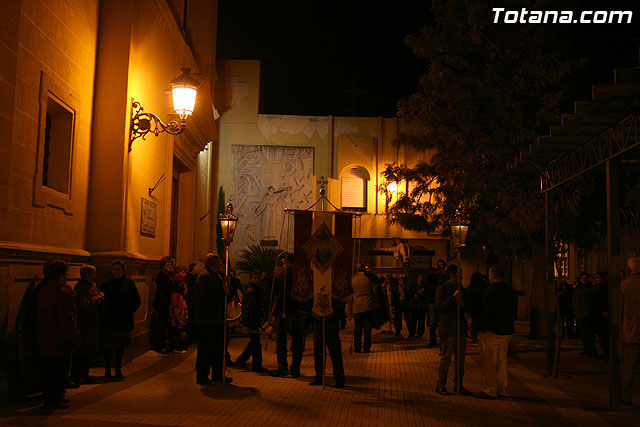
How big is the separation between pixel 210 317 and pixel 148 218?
4864 mm

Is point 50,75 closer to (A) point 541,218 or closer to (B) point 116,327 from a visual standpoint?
(B) point 116,327

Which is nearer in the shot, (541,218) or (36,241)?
(36,241)

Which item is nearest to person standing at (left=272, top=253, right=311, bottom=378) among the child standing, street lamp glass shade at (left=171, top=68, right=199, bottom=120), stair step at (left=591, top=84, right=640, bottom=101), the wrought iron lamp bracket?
the child standing

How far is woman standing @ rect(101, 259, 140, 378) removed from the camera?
432 inches

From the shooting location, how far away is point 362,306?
15.9 meters

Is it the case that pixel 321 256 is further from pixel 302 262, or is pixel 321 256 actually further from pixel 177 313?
pixel 177 313

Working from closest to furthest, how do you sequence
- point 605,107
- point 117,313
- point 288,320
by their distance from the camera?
1. point 605,107
2. point 117,313
3. point 288,320

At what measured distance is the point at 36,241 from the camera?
1005 cm

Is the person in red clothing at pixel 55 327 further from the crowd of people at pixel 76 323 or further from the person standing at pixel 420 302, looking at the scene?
the person standing at pixel 420 302

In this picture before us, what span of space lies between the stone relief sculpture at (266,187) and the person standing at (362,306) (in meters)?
15.6

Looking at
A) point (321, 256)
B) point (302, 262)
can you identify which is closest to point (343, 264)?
point (321, 256)

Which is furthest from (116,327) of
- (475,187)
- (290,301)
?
(475,187)

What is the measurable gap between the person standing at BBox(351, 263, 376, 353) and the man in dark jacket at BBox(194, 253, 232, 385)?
5.23m

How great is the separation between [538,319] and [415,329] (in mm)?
3634
